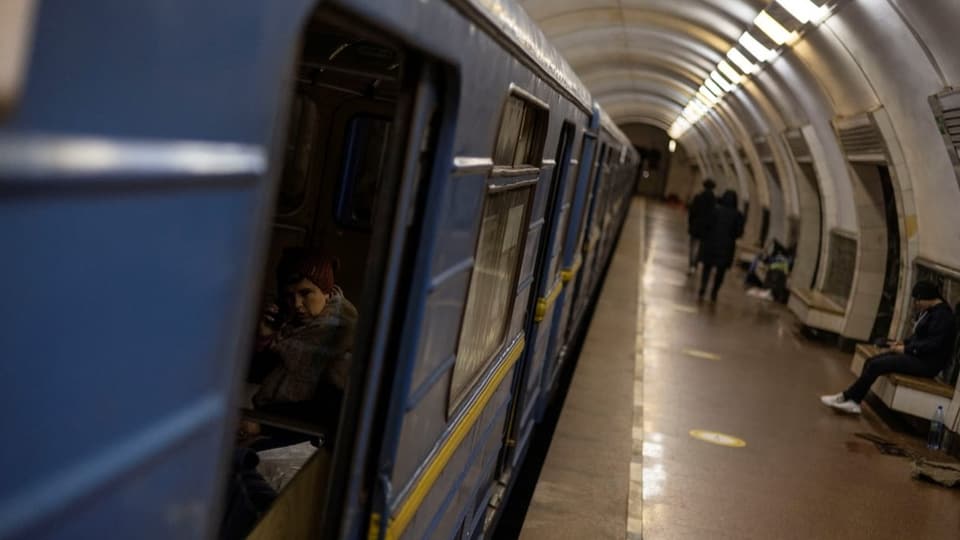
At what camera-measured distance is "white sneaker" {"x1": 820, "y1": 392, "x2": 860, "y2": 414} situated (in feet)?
34.2

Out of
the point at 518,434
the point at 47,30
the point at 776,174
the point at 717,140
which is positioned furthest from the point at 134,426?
the point at 717,140

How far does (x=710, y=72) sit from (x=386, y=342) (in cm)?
1985

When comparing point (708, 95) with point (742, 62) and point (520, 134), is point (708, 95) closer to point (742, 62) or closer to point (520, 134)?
point (742, 62)

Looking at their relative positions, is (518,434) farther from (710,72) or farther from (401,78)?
(710,72)

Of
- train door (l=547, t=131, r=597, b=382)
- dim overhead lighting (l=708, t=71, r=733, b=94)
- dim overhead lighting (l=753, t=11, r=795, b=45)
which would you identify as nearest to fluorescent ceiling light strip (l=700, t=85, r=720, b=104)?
dim overhead lighting (l=708, t=71, r=733, b=94)

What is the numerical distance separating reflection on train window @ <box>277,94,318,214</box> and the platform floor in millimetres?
2189

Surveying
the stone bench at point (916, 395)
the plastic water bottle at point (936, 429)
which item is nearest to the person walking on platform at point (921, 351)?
the stone bench at point (916, 395)

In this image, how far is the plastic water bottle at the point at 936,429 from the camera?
9672mm

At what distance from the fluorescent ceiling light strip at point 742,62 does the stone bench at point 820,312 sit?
12.1 feet

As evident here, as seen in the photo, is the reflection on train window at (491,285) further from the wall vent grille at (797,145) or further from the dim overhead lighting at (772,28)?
the wall vent grille at (797,145)

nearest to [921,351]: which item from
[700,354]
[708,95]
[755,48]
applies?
[700,354]

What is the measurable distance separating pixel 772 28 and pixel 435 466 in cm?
1049

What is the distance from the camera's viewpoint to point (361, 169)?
5.85m

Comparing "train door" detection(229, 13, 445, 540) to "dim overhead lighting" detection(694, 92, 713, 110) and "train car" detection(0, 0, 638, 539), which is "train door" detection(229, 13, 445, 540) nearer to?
"train car" detection(0, 0, 638, 539)
